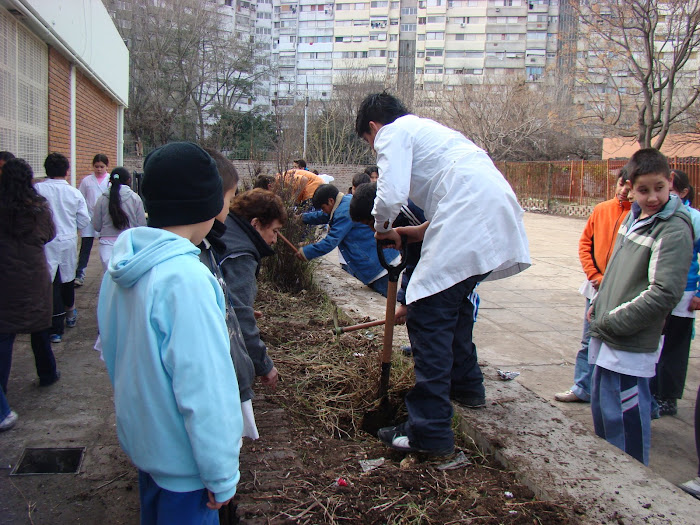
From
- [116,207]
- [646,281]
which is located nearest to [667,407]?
[646,281]

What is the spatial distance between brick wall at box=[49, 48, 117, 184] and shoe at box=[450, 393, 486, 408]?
8.49 meters

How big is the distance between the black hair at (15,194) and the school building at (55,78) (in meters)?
4.22

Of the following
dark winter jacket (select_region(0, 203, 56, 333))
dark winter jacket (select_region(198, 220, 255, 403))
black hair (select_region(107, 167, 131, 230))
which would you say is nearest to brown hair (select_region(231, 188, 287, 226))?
dark winter jacket (select_region(198, 220, 255, 403))

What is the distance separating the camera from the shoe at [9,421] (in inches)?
129

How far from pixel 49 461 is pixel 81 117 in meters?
10.3

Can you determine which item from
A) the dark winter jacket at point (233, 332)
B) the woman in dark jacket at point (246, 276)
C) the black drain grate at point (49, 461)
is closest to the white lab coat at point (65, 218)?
Result: the black drain grate at point (49, 461)

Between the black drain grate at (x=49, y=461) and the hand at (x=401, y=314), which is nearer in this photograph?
the black drain grate at (x=49, y=461)

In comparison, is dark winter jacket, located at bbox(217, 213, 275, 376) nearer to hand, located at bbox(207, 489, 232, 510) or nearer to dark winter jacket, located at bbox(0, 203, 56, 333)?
hand, located at bbox(207, 489, 232, 510)

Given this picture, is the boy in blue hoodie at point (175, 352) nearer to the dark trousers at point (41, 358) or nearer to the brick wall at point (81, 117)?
the dark trousers at point (41, 358)

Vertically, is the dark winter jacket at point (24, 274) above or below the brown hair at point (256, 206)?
below

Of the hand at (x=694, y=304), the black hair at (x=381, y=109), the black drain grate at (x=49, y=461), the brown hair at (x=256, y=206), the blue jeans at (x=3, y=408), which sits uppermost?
the black hair at (x=381, y=109)

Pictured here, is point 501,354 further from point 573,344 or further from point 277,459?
point 277,459

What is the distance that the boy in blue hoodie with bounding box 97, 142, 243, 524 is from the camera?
1.45 metres

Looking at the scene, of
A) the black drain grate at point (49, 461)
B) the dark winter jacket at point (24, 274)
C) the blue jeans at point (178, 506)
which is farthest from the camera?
the dark winter jacket at point (24, 274)
